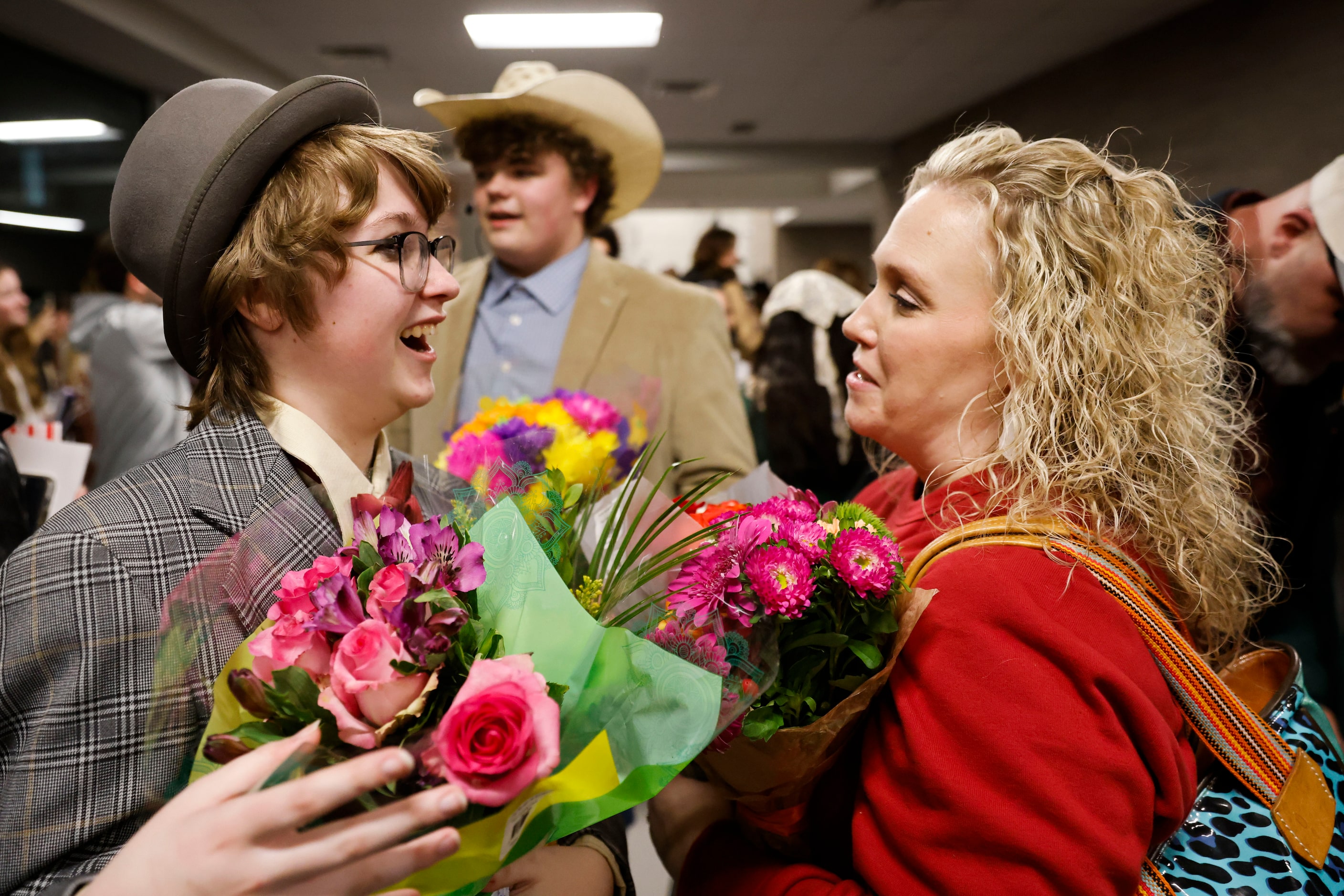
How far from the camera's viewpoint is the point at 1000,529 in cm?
110

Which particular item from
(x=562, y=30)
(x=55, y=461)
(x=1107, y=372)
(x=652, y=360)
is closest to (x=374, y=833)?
(x=1107, y=372)

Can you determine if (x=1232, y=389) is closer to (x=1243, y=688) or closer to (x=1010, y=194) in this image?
(x=1243, y=688)

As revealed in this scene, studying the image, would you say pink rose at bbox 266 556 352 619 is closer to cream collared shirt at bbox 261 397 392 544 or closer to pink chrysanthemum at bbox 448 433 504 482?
cream collared shirt at bbox 261 397 392 544

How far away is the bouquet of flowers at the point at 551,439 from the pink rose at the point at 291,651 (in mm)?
637

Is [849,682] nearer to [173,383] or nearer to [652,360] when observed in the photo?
[652,360]

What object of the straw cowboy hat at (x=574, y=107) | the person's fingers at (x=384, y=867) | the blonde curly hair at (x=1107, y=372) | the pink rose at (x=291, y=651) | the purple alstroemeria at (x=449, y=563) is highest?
the straw cowboy hat at (x=574, y=107)

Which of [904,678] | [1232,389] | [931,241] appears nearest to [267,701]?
[904,678]

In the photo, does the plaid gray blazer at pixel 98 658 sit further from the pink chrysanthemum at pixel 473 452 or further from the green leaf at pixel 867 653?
the green leaf at pixel 867 653

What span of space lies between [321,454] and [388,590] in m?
0.52

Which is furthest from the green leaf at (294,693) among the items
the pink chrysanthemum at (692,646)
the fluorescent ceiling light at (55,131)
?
the fluorescent ceiling light at (55,131)

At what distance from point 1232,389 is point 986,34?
5.97 metres

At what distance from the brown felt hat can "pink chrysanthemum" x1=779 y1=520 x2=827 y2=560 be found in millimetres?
844

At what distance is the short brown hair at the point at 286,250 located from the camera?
119cm

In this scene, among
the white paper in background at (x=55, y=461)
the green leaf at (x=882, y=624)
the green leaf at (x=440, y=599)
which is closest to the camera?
the green leaf at (x=440, y=599)
